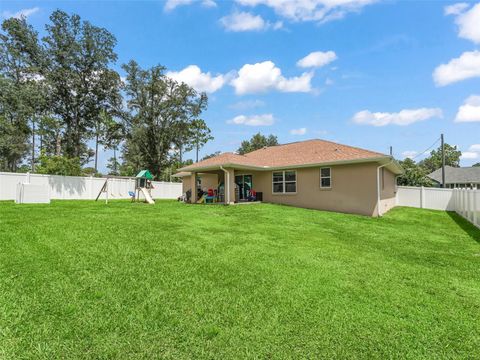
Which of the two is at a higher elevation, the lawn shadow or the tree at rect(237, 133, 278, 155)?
the tree at rect(237, 133, 278, 155)

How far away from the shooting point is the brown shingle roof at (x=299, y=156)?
49.4 feet

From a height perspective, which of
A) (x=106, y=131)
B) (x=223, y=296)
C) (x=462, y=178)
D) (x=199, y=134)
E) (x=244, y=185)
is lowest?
(x=223, y=296)

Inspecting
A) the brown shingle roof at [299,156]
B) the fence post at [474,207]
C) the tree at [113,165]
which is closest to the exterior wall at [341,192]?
the brown shingle roof at [299,156]

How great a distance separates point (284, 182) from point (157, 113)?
2296cm

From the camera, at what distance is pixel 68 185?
19719 millimetres

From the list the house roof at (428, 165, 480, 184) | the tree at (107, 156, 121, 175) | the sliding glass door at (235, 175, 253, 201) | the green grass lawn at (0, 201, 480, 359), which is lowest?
the green grass lawn at (0, 201, 480, 359)

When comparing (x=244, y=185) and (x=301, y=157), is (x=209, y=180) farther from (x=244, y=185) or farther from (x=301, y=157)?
(x=301, y=157)

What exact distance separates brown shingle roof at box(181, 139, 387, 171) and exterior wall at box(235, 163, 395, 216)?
0.56 m

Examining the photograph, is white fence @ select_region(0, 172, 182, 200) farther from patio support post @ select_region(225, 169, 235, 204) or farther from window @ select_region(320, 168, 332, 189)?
window @ select_region(320, 168, 332, 189)

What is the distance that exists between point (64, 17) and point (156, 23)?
19.1 metres

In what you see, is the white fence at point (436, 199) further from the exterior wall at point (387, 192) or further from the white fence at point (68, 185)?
the white fence at point (68, 185)

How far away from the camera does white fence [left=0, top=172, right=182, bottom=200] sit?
629 inches

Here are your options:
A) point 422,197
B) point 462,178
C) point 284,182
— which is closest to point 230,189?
point 284,182

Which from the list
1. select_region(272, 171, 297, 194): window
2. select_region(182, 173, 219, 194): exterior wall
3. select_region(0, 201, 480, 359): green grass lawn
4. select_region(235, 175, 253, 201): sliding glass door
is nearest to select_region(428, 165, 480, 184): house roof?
select_region(272, 171, 297, 194): window
